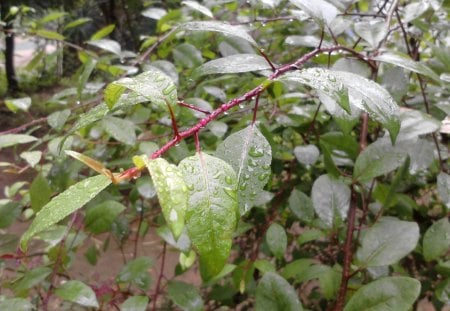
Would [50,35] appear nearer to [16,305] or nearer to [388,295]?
[16,305]

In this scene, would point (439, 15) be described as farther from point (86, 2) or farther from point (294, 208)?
point (86, 2)

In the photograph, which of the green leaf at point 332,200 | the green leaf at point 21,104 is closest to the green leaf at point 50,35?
the green leaf at point 21,104

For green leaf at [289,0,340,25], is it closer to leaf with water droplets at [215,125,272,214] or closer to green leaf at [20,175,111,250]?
leaf with water droplets at [215,125,272,214]

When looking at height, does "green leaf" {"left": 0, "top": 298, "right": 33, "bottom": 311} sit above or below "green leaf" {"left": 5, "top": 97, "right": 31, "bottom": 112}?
below

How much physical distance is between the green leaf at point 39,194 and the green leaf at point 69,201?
46 centimetres

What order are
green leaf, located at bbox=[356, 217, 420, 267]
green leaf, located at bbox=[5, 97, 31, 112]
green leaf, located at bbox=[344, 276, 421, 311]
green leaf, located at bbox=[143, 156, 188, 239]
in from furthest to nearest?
green leaf, located at bbox=[5, 97, 31, 112] < green leaf, located at bbox=[356, 217, 420, 267] < green leaf, located at bbox=[344, 276, 421, 311] < green leaf, located at bbox=[143, 156, 188, 239]

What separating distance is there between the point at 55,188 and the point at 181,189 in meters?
0.68

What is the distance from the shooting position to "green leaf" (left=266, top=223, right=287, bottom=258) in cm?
78

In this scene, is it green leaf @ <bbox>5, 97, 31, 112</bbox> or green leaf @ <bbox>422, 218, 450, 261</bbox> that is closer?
green leaf @ <bbox>422, 218, 450, 261</bbox>

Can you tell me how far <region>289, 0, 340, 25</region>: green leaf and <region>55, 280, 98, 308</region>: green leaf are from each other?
50cm

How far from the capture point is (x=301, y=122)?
842 mm

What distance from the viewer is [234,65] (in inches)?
19.1

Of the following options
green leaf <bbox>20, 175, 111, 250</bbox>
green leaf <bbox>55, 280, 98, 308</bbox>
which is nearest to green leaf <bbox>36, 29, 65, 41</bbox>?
green leaf <bbox>55, 280, 98, 308</bbox>

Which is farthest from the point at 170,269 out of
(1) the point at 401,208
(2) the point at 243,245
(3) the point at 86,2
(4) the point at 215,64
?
(3) the point at 86,2
